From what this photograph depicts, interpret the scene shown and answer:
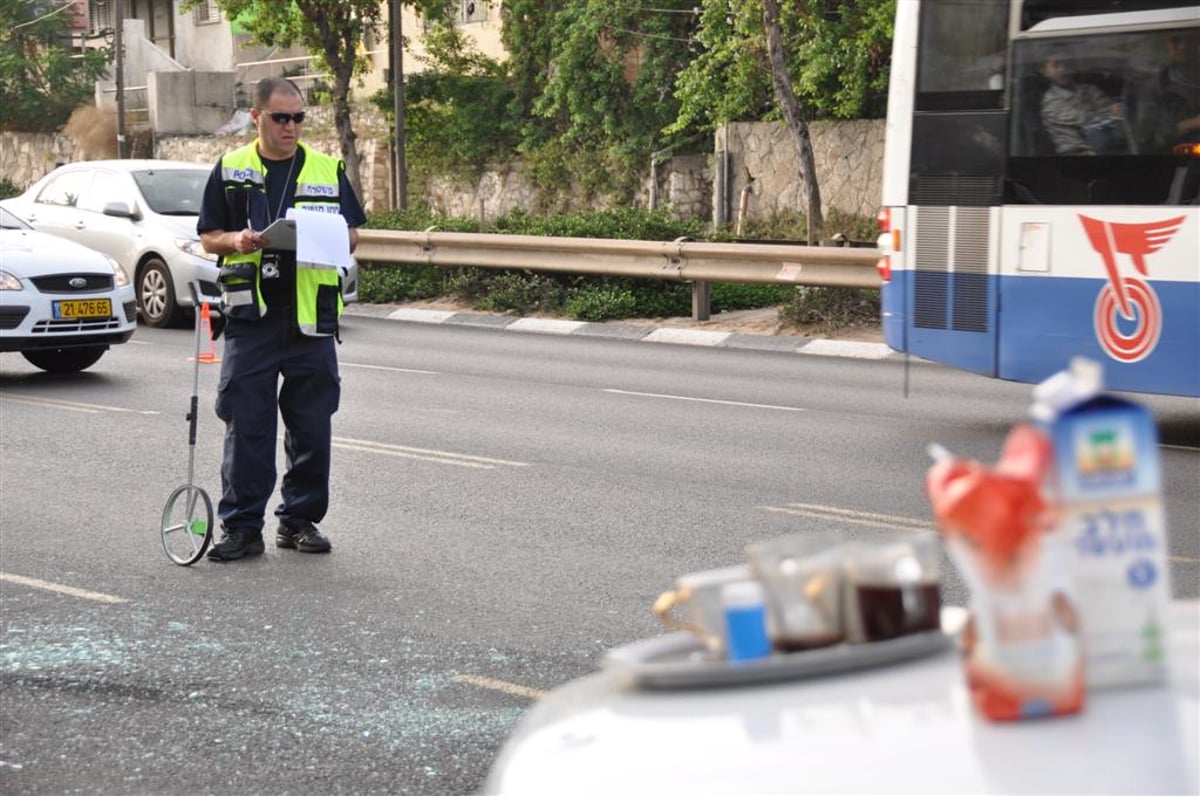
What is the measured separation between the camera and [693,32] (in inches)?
1353

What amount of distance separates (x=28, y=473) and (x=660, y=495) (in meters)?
3.58

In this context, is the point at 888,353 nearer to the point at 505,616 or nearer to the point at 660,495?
the point at 660,495

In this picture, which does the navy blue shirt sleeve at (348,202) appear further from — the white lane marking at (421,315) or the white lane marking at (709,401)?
the white lane marking at (421,315)

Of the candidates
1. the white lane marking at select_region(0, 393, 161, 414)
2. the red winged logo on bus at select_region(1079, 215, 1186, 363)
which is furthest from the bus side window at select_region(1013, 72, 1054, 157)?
the white lane marking at select_region(0, 393, 161, 414)

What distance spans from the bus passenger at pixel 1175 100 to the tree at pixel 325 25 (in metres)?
24.0

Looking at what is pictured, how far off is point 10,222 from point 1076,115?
9324mm

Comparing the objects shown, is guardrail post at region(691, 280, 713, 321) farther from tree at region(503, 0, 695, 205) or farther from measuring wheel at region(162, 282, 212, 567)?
tree at region(503, 0, 695, 205)

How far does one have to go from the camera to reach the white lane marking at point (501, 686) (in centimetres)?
571

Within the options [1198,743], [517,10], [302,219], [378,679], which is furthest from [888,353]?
[517,10]

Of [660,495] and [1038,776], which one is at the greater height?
[1038,776]

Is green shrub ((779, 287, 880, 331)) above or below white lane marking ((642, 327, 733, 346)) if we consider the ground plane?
above

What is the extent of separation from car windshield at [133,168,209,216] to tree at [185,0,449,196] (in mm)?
12784

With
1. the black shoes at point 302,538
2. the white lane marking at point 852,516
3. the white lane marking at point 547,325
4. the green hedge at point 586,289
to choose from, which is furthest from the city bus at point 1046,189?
the white lane marking at point 547,325

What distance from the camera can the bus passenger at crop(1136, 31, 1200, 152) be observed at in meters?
10.5
